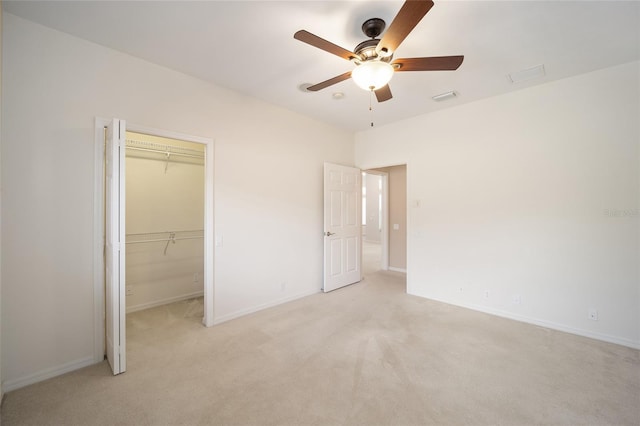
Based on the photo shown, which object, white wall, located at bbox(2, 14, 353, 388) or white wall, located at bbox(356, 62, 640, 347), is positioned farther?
white wall, located at bbox(356, 62, 640, 347)

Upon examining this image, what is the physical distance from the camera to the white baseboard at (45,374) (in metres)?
2.03

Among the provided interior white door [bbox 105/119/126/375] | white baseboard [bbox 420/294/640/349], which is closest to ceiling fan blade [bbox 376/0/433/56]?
interior white door [bbox 105/119/126/375]

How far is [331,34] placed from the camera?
2.26 metres

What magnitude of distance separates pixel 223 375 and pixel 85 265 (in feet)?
5.16

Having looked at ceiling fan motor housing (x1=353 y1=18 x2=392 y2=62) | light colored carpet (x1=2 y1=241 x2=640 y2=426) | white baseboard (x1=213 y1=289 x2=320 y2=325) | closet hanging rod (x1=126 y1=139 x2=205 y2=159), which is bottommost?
light colored carpet (x1=2 y1=241 x2=640 y2=426)

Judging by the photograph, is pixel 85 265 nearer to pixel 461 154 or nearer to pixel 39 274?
pixel 39 274

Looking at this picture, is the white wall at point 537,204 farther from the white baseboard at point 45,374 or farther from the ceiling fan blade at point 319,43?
the white baseboard at point 45,374

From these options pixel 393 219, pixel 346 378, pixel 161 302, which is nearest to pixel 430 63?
pixel 346 378

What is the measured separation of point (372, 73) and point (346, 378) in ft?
7.78

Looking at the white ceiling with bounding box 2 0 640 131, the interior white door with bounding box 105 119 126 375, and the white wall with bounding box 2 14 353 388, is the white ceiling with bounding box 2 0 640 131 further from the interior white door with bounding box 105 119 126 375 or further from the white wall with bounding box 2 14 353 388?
the interior white door with bounding box 105 119 126 375

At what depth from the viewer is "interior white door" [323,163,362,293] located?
4.47 meters

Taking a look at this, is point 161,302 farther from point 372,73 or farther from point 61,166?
point 372,73

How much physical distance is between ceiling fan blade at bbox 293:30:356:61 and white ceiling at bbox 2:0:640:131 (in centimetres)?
35

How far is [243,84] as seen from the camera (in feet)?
10.4
